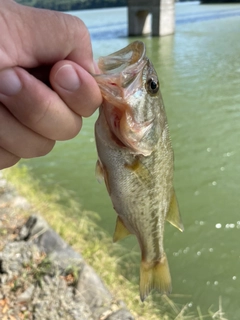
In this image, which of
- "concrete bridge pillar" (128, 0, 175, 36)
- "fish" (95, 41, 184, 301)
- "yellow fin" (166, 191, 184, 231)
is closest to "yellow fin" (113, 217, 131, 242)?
"fish" (95, 41, 184, 301)

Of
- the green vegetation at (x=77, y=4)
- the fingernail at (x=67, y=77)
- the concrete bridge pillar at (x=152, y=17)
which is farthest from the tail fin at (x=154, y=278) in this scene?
the green vegetation at (x=77, y=4)

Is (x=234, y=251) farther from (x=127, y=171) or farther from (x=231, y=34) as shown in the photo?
(x=231, y=34)

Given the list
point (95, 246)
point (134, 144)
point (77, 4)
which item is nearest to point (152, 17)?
point (95, 246)

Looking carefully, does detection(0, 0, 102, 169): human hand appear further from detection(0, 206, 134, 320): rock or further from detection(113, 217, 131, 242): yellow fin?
detection(0, 206, 134, 320): rock

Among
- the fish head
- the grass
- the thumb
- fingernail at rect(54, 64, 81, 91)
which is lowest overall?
the grass

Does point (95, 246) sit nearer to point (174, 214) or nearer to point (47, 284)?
point (47, 284)

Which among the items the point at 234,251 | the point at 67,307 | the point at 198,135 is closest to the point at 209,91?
the point at 198,135
